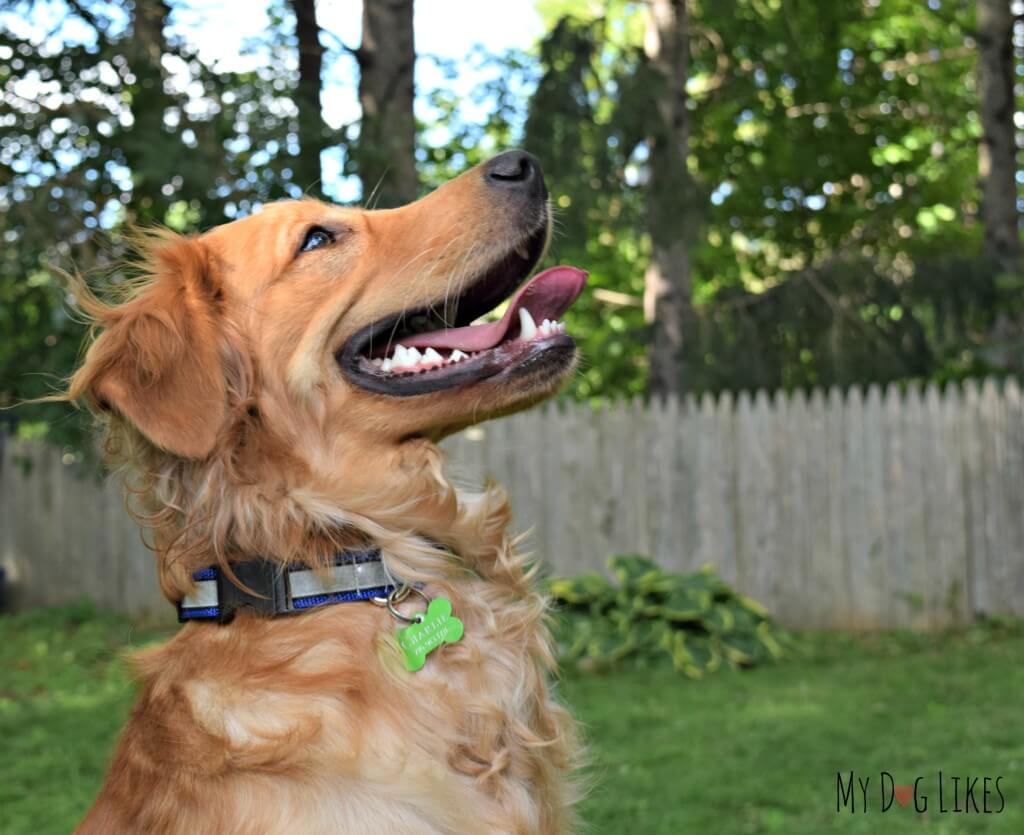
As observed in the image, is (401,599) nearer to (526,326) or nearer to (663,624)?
(526,326)

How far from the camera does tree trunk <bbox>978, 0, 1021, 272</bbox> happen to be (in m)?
13.1

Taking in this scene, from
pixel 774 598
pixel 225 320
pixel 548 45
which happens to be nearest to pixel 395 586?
pixel 225 320

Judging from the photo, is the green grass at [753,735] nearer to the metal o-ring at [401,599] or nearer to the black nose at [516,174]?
the metal o-ring at [401,599]

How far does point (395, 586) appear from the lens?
2834 mm

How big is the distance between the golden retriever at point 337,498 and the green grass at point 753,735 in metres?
0.75

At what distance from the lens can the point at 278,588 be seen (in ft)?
9.05

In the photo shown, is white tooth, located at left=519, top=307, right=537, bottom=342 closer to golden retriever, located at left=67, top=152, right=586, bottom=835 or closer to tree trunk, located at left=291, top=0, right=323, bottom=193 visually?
golden retriever, located at left=67, top=152, right=586, bottom=835

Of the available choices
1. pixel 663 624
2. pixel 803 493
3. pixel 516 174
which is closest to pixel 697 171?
pixel 803 493

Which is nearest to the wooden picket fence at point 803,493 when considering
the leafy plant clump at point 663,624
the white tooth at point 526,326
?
the leafy plant clump at point 663,624

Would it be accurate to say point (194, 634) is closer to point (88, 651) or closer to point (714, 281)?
point (88, 651)

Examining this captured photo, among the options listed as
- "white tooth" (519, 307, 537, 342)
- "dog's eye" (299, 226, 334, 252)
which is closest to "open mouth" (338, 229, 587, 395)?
"white tooth" (519, 307, 537, 342)

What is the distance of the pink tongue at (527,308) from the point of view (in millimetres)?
3127

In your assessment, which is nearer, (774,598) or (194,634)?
(194,634)

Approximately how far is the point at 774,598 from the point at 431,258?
28.0ft
